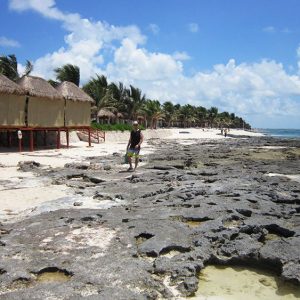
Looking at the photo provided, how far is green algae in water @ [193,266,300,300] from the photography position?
14.3ft

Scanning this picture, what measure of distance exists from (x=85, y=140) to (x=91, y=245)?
98.6 feet

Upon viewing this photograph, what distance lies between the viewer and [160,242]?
5.78m

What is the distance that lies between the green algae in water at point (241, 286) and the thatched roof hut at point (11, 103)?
67.1ft

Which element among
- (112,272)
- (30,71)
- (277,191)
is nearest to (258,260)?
(112,272)

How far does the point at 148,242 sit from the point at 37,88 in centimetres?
2142

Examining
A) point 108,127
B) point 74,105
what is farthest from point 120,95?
point 74,105

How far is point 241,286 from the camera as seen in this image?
4.64 m

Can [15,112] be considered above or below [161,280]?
above

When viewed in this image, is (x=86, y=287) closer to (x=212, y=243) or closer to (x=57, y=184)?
(x=212, y=243)

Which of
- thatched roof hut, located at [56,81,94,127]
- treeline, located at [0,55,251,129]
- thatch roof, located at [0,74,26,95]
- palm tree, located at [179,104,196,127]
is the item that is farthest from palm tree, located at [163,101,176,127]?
thatch roof, located at [0,74,26,95]

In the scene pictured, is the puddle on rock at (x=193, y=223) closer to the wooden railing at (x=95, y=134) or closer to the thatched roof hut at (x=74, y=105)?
the thatched roof hut at (x=74, y=105)

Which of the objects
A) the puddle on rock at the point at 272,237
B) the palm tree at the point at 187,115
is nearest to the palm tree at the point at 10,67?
the puddle on rock at the point at 272,237

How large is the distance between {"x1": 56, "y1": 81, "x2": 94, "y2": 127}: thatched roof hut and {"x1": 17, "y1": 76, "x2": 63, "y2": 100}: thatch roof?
101cm

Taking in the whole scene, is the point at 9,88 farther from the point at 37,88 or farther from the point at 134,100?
the point at 134,100
